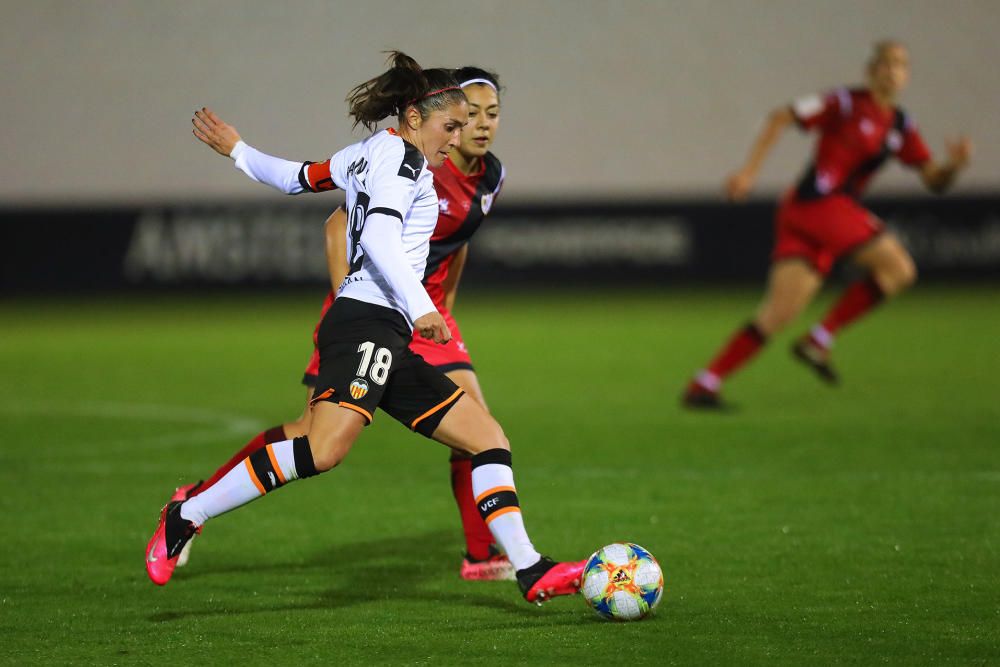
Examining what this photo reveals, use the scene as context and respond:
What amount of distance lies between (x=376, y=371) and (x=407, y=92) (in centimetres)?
98

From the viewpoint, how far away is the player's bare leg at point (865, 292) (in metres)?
10.8

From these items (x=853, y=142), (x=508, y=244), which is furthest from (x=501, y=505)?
(x=508, y=244)

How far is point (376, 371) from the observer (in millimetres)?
5082

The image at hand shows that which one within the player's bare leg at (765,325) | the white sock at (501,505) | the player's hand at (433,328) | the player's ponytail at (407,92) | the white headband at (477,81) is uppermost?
the player's ponytail at (407,92)

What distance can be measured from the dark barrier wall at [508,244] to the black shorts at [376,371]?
15.9 metres

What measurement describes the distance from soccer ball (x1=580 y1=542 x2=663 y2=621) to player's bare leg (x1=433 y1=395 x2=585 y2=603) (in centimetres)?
5

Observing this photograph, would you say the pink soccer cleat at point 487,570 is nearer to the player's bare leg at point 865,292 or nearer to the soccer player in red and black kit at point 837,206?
the soccer player in red and black kit at point 837,206

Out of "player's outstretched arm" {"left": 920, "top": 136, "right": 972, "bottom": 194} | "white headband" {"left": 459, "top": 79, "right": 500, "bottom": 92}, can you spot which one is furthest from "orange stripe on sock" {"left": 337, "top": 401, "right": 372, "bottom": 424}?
"player's outstretched arm" {"left": 920, "top": 136, "right": 972, "bottom": 194}

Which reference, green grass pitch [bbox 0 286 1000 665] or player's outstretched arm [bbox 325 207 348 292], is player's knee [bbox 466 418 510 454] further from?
player's outstretched arm [bbox 325 207 348 292]

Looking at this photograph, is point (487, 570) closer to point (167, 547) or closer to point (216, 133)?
point (167, 547)

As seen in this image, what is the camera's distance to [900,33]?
23.8 m

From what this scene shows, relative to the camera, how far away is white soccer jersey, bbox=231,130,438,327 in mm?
4930

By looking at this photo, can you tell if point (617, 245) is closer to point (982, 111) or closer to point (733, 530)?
point (982, 111)

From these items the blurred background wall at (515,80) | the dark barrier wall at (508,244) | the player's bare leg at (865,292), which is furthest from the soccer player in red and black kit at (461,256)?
the blurred background wall at (515,80)
